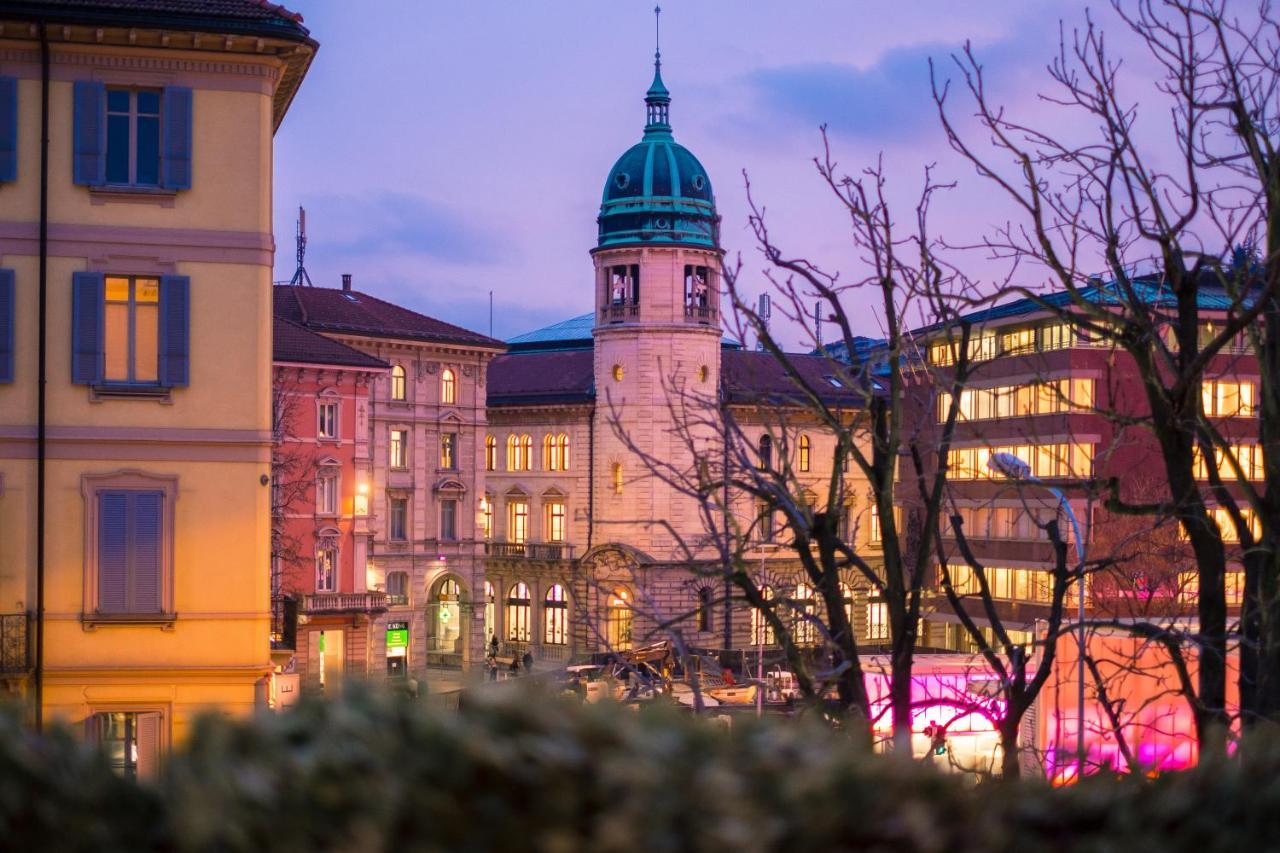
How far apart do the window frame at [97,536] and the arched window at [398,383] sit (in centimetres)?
5760

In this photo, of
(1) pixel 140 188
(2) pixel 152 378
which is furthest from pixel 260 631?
(1) pixel 140 188

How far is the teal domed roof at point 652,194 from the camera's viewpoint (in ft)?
287

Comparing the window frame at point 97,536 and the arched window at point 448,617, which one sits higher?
the window frame at point 97,536

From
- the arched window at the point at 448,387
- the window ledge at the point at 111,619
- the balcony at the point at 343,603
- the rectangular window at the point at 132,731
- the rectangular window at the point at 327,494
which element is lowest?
the balcony at the point at 343,603

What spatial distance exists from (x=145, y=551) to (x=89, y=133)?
495 centimetres

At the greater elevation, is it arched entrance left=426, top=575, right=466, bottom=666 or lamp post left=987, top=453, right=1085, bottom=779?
lamp post left=987, top=453, right=1085, bottom=779

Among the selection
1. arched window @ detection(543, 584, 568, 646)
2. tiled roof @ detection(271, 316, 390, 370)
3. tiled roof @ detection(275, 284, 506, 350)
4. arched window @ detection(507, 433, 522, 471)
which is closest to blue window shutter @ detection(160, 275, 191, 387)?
tiled roof @ detection(271, 316, 390, 370)

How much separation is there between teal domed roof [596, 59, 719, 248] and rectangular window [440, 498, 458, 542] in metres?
17.4

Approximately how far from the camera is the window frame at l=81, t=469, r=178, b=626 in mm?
19688

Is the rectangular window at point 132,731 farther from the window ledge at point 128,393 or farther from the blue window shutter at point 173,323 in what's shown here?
the blue window shutter at point 173,323

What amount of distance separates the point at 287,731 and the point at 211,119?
1668cm

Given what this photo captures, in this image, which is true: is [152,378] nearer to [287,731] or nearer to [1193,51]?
[1193,51]

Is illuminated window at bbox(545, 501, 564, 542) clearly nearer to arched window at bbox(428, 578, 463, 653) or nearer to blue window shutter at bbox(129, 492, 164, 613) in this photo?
arched window at bbox(428, 578, 463, 653)

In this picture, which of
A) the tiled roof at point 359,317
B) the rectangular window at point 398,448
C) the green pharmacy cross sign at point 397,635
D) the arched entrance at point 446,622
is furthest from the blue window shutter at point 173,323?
the arched entrance at point 446,622
